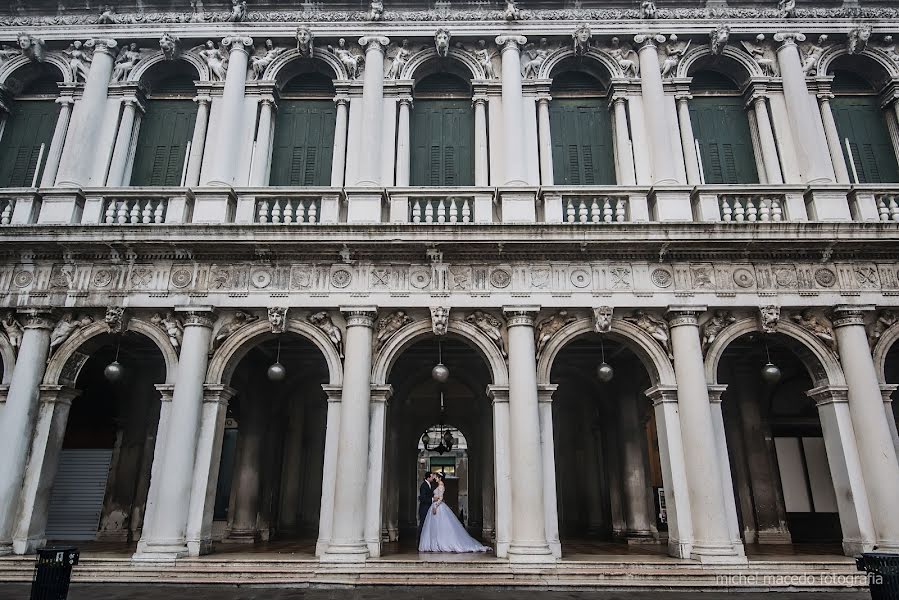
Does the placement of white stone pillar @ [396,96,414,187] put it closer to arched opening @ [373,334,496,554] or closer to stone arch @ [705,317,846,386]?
arched opening @ [373,334,496,554]

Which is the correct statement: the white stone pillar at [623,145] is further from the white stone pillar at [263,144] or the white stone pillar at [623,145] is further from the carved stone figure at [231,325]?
the carved stone figure at [231,325]

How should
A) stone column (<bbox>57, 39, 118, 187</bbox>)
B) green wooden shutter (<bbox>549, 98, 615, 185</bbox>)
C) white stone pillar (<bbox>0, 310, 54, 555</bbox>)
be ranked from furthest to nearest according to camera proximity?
1. green wooden shutter (<bbox>549, 98, 615, 185</bbox>)
2. stone column (<bbox>57, 39, 118, 187</bbox>)
3. white stone pillar (<bbox>0, 310, 54, 555</bbox>)

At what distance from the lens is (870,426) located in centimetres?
1104

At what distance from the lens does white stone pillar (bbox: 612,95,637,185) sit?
13.4m

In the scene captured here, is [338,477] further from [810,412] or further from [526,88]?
[810,412]

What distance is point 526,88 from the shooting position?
14.1 m

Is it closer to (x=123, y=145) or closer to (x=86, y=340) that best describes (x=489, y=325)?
(x=86, y=340)

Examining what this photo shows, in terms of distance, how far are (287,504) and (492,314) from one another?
→ 8.03m

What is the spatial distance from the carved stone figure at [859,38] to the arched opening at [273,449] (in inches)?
568

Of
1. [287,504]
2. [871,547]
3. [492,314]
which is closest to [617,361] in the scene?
[492,314]

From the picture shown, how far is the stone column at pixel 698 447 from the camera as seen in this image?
10.4 metres

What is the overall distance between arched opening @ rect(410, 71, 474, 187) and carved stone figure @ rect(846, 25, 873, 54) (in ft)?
29.2

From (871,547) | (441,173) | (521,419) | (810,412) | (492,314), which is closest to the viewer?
(871,547)

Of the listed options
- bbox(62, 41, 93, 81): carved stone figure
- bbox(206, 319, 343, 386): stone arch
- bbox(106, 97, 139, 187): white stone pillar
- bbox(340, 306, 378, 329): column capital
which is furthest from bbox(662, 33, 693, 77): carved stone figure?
bbox(62, 41, 93, 81): carved stone figure
